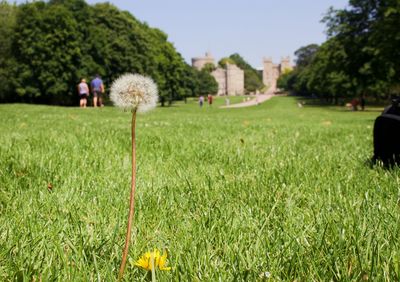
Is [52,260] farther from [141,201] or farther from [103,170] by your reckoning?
[103,170]

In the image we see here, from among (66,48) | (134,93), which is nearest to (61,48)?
(66,48)

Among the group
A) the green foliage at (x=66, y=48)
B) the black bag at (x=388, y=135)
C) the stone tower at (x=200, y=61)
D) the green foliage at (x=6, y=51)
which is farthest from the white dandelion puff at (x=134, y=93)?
the stone tower at (x=200, y=61)

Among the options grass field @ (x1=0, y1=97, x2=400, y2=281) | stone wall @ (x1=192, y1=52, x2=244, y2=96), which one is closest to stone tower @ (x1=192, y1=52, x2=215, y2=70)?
stone wall @ (x1=192, y1=52, x2=244, y2=96)

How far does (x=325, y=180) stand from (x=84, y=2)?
185 feet

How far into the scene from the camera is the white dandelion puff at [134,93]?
1363 mm

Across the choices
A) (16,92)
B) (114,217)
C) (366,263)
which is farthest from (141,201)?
(16,92)

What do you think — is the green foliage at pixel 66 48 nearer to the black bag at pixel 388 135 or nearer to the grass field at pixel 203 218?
the grass field at pixel 203 218

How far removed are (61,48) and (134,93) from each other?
50.2m

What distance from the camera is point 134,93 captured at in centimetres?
137

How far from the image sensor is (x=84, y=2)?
2093 inches

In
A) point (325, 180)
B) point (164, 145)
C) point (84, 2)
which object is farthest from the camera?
point (84, 2)

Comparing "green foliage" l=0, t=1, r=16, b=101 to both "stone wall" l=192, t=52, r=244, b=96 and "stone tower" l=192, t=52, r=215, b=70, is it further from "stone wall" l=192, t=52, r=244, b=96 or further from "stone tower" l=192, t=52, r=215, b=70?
"stone wall" l=192, t=52, r=244, b=96

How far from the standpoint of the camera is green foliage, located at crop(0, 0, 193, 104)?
151 ft

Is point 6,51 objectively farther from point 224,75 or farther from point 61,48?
point 224,75
